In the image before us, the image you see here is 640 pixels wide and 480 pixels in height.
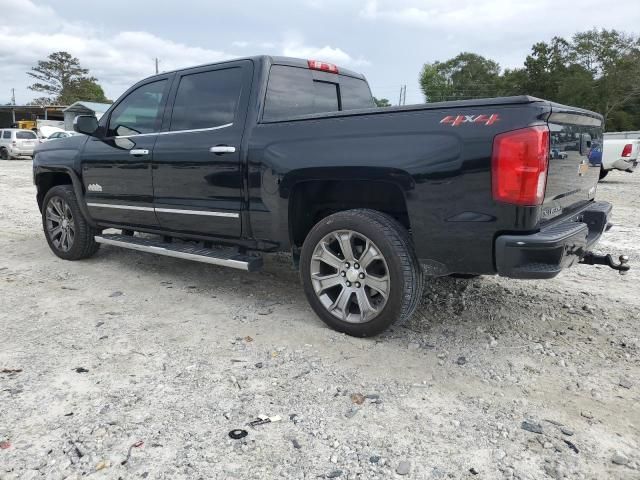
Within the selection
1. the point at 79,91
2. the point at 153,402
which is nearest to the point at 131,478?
the point at 153,402

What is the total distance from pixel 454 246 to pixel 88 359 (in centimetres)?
232

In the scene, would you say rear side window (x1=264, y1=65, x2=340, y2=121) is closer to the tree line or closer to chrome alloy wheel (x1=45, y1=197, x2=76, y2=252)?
chrome alloy wheel (x1=45, y1=197, x2=76, y2=252)

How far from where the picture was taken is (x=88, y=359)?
125 inches

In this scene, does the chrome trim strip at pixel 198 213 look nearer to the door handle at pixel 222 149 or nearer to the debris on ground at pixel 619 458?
the door handle at pixel 222 149

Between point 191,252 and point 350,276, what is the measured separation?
153cm

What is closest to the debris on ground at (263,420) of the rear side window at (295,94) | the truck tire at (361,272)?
the truck tire at (361,272)

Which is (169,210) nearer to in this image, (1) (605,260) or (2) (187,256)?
(2) (187,256)

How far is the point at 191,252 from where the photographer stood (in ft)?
14.0

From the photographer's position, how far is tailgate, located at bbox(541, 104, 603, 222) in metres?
2.89

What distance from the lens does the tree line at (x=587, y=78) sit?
158 ft

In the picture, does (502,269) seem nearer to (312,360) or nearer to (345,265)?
(345,265)

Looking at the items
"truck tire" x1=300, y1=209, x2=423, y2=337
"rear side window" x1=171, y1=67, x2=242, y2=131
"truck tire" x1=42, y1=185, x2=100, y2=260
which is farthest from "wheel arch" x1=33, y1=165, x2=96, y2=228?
"truck tire" x1=300, y1=209, x2=423, y2=337

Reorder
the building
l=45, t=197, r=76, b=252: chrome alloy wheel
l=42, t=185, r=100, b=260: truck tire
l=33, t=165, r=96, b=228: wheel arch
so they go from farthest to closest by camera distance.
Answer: the building < l=45, t=197, r=76, b=252: chrome alloy wheel < l=42, t=185, r=100, b=260: truck tire < l=33, t=165, r=96, b=228: wheel arch

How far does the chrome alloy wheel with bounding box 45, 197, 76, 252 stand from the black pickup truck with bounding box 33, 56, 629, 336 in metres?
0.44
